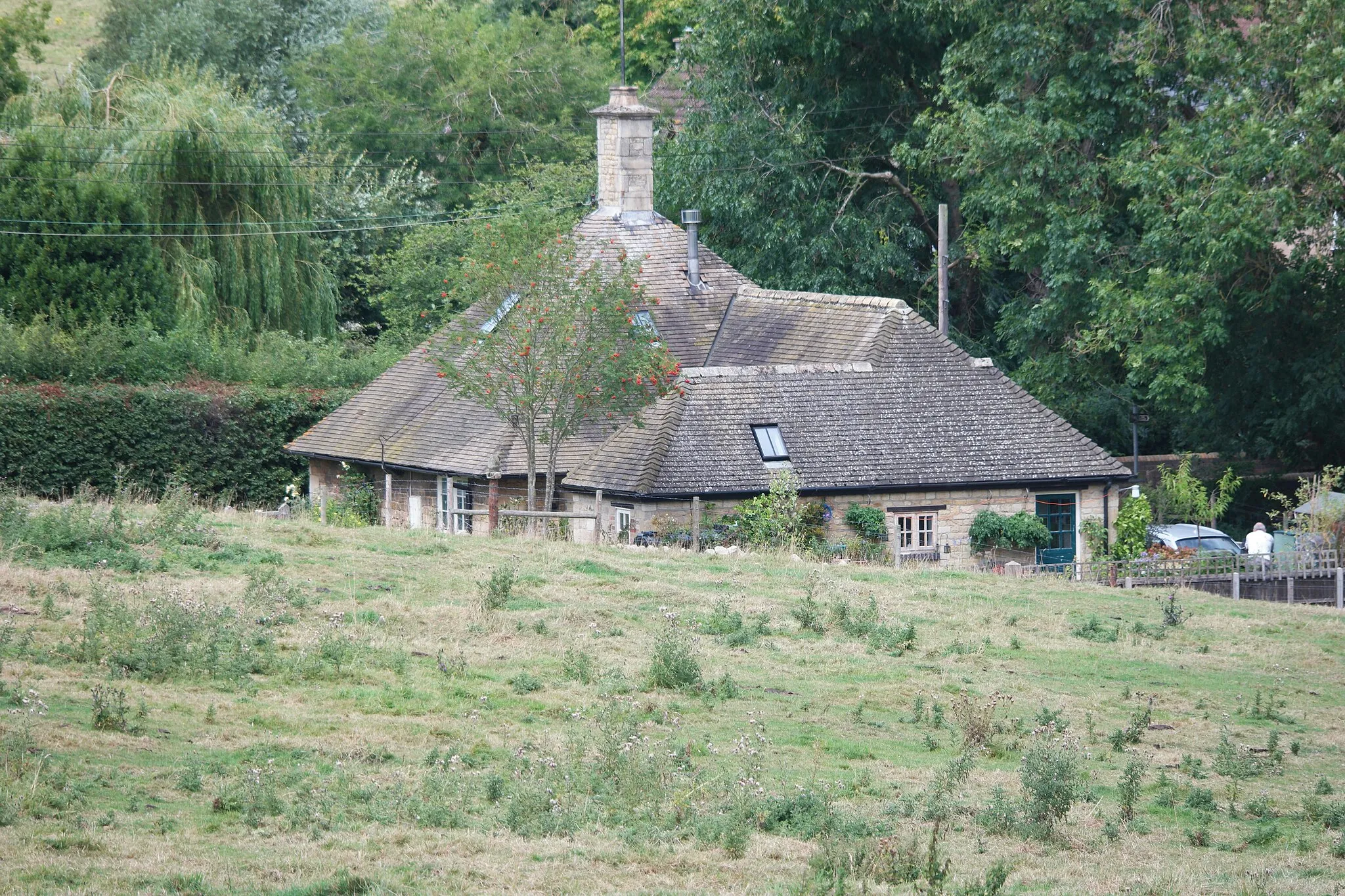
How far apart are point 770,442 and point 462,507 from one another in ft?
22.7

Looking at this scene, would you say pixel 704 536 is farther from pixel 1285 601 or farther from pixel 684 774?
pixel 684 774

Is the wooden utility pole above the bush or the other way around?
above

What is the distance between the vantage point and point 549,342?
95.8 feet

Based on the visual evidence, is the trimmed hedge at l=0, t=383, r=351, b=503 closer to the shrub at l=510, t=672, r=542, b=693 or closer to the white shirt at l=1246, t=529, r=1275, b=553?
the shrub at l=510, t=672, r=542, b=693

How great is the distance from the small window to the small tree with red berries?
216 cm

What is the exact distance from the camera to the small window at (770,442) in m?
30.8

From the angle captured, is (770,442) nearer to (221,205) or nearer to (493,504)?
(493,504)

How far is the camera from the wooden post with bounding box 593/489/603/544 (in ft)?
95.0

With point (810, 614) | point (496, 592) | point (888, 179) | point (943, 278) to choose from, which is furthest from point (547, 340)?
point (888, 179)

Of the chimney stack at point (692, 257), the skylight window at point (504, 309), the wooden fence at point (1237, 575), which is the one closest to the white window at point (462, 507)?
the skylight window at point (504, 309)

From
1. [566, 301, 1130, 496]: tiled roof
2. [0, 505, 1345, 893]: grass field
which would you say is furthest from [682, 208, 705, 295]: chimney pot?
[0, 505, 1345, 893]: grass field

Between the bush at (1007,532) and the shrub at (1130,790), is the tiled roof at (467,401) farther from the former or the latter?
the shrub at (1130,790)

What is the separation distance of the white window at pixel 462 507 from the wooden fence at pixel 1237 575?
1109 cm

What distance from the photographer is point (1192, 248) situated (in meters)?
35.1
